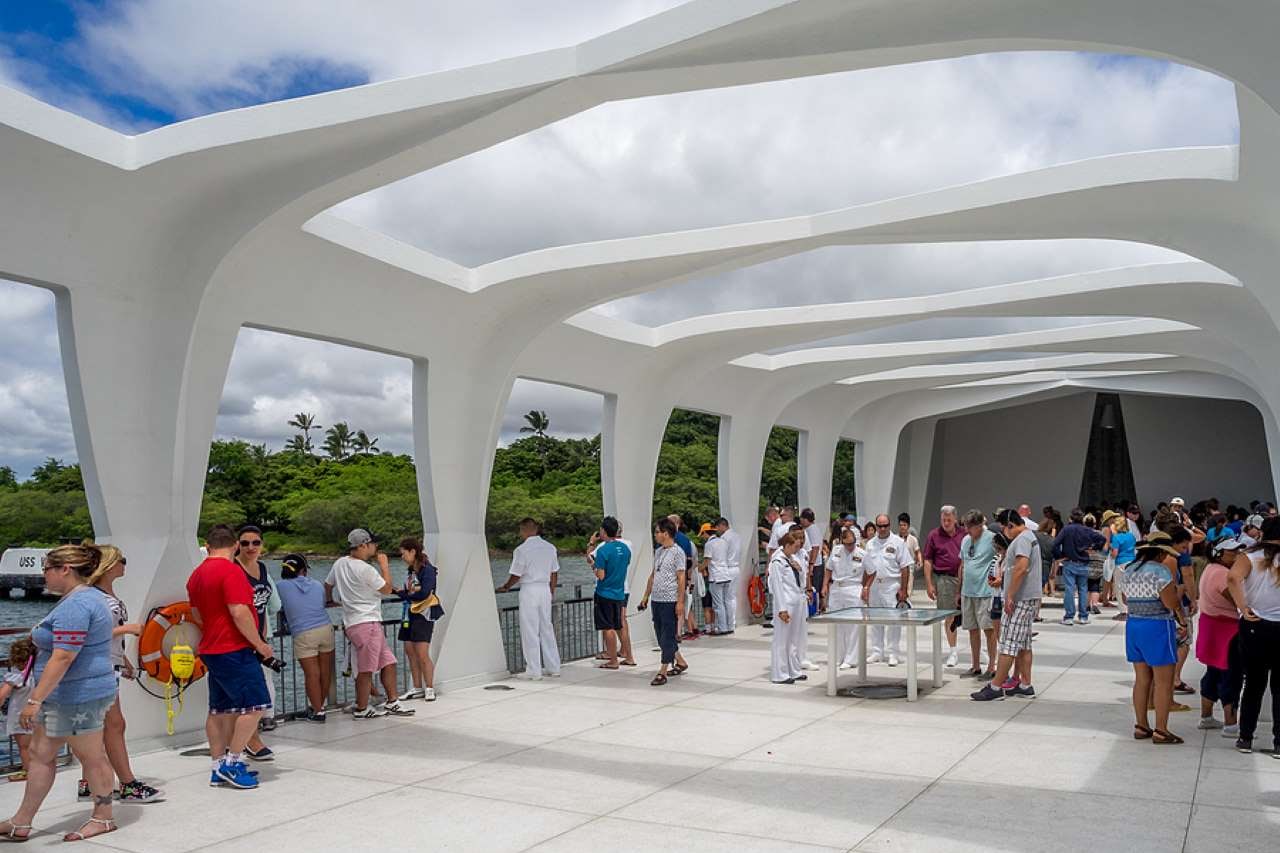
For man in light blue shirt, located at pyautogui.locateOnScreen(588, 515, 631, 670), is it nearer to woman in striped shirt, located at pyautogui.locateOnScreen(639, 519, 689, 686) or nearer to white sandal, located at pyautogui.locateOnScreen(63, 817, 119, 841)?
woman in striped shirt, located at pyautogui.locateOnScreen(639, 519, 689, 686)

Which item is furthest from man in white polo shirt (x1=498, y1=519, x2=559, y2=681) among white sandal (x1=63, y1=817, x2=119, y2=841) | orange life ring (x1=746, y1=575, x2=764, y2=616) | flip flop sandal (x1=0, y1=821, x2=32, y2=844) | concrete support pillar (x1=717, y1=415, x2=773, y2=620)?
concrete support pillar (x1=717, y1=415, x2=773, y2=620)

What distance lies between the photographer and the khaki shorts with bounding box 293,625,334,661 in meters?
8.20

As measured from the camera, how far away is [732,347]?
46.4 ft

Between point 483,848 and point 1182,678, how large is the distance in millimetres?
7331

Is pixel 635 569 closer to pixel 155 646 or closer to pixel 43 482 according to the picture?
pixel 155 646

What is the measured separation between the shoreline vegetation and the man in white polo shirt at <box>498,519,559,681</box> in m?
27.2

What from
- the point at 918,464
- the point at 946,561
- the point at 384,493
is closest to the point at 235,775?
the point at 946,561

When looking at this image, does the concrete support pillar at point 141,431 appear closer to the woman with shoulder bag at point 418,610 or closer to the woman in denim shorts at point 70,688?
the woman with shoulder bag at point 418,610

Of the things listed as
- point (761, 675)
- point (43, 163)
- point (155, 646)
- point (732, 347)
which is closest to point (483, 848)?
point (155, 646)

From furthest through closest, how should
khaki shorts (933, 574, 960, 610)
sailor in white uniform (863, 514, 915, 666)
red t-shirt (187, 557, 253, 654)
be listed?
sailor in white uniform (863, 514, 915, 666), khaki shorts (933, 574, 960, 610), red t-shirt (187, 557, 253, 654)

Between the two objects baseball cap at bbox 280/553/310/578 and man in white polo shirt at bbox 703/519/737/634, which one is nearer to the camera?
baseball cap at bbox 280/553/310/578

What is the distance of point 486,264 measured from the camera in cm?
1015

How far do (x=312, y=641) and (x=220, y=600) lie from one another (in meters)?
2.11

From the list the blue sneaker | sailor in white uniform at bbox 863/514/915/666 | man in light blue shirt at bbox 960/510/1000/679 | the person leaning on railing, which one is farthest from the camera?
sailor in white uniform at bbox 863/514/915/666
